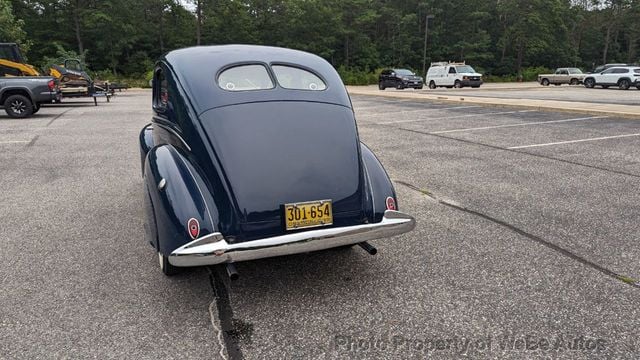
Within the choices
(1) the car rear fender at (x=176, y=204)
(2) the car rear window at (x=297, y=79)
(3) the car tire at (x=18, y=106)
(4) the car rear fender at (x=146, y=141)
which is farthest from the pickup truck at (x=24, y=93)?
(2) the car rear window at (x=297, y=79)

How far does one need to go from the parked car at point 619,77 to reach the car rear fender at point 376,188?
3198 cm

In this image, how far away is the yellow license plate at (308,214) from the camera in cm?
291

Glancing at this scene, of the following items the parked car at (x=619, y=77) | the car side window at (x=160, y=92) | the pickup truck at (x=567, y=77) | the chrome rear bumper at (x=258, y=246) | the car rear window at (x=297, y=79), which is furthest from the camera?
the pickup truck at (x=567, y=77)

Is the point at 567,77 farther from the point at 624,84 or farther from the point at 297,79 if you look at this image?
the point at 297,79

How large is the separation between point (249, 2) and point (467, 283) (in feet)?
184

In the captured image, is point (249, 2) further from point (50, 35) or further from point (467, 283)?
point (467, 283)

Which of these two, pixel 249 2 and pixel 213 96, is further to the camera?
pixel 249 2

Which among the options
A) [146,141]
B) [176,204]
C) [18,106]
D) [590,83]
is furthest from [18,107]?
[590,83]

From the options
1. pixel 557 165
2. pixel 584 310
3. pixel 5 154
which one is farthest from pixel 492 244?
pixel 5 154

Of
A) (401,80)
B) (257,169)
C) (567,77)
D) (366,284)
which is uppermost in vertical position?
(567,77)

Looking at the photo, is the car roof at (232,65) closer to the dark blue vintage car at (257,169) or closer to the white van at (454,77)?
the dark blue vintage car at (257,169)

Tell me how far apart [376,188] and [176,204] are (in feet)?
4.92

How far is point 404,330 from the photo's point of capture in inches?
104

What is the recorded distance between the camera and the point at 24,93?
13945 millimetres
